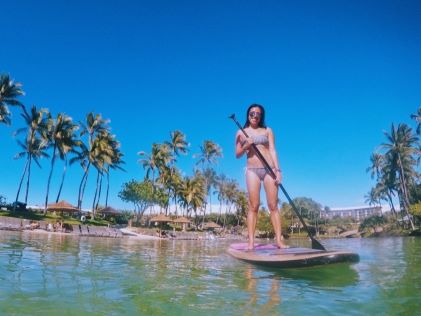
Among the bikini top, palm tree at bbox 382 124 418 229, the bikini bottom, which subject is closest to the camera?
the bikini bottom

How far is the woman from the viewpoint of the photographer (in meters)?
5.54

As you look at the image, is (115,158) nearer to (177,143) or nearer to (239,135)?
(177,143)

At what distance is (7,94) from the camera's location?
37938 mm

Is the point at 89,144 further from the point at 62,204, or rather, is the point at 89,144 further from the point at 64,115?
the point at 62,204

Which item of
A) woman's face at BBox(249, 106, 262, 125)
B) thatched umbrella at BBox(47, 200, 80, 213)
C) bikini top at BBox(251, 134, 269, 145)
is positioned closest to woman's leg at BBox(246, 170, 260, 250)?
bikini top at BBox(251, 134, 269, 145)

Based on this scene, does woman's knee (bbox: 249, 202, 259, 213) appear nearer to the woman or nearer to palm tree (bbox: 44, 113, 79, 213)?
the woman

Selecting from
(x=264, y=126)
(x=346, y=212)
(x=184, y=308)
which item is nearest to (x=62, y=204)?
(x=264, y=126)

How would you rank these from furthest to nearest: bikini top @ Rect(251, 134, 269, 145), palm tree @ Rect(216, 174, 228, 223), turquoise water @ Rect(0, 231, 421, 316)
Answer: palm tree @ Rect(216, 174, 228, 223), bikini top @ Rect(251, 134, 269, 145), turquoise water @ Rect(0, 231, 421, 316)

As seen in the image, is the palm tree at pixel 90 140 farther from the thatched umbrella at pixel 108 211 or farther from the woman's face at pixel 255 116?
the woman's face at pixel 255 116

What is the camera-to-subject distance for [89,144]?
158 ft

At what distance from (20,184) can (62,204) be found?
17.9 feet

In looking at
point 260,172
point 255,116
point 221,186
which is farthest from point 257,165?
point 221,186

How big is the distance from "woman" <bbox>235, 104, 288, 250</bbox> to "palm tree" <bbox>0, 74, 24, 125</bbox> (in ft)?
125

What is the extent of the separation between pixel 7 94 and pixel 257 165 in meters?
40.0
